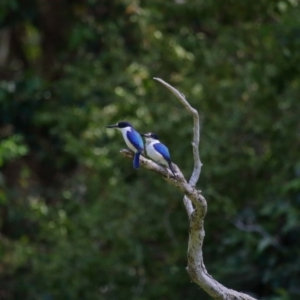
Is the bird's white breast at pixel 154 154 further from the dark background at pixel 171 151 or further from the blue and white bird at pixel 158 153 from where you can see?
the dark background at pixel 171 151

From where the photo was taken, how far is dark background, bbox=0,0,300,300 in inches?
332

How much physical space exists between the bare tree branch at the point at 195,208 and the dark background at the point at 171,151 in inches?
125

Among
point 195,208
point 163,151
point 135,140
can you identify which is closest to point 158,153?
point 163,151

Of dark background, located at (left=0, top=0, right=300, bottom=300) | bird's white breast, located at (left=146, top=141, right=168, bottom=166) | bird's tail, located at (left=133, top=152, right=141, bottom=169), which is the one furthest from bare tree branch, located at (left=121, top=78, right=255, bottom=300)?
dark background, located at (left=0, top=0, right=300, bottom=300)

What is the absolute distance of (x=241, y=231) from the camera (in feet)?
27.3

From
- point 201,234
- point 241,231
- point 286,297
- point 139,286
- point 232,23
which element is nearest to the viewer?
point 201,234

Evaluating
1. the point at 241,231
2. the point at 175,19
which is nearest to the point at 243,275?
the point at 241,231

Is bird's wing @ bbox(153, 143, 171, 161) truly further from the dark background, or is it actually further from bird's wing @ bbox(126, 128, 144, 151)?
the dark background

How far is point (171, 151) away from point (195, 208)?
166 inches

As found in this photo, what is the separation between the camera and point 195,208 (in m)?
4.36

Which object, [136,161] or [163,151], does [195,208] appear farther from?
[163,151]

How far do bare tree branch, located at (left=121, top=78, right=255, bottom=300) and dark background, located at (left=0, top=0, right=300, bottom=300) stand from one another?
10.4ft

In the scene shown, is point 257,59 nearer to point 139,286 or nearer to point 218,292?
point 139,286

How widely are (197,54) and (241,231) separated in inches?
73.3
